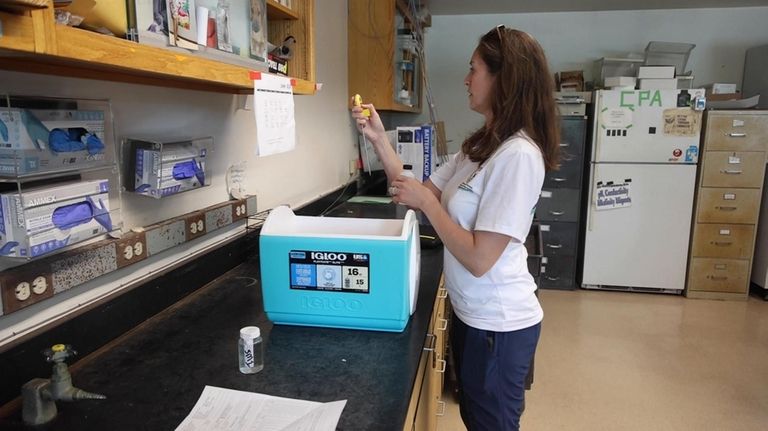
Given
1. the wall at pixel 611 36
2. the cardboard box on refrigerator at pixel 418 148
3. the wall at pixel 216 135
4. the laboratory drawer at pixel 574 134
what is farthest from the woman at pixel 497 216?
the wall at pixel 611 36

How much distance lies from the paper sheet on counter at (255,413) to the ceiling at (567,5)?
3.60 m

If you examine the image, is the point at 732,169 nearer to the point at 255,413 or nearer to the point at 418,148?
the point at 418,148

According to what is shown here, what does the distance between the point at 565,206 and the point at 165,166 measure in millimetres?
3364

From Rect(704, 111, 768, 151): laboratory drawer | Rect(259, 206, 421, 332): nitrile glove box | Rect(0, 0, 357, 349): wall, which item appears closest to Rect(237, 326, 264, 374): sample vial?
Rect(259, 206, 421, 332): nitrile glove box

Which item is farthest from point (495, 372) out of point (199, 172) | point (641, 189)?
point (641, 189)

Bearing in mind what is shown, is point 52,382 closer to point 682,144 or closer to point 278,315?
point 278,315

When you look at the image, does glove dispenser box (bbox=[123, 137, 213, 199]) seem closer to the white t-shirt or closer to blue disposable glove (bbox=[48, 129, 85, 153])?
blue disposable glove (bbox=[48, 129, 85, 153])

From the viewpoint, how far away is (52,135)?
3.10 feet

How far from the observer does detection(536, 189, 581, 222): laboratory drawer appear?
13.0 ft

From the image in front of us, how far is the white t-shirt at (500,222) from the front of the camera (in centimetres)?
116

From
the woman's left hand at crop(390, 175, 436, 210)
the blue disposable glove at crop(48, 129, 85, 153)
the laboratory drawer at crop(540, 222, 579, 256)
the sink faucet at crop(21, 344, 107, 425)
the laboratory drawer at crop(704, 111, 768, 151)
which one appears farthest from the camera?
the laboratory drawer at crop(540, 222, 579, 256)

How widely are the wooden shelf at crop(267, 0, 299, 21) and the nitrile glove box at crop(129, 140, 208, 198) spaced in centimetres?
43

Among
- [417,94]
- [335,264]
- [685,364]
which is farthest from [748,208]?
[335,264]

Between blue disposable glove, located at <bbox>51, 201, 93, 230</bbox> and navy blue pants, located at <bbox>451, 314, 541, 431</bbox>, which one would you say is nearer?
blue disposable glove, located at <bbox>51, 201, 93, 230</bbox>
